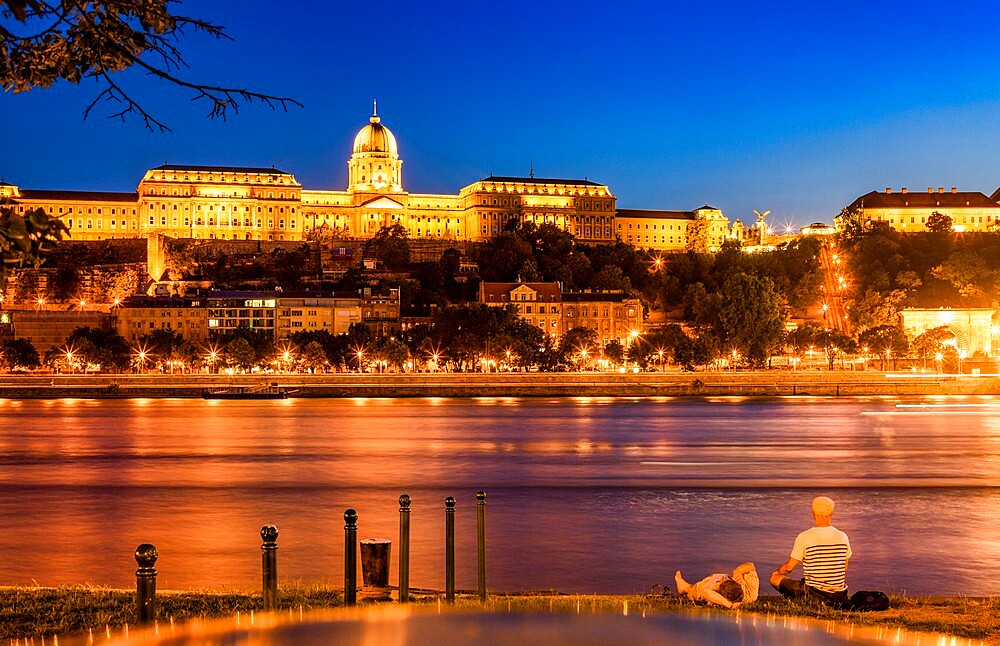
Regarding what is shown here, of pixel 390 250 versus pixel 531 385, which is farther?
pixel 390 250

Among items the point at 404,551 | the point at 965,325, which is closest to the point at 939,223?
the point at 965,325

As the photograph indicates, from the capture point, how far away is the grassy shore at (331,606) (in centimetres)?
643

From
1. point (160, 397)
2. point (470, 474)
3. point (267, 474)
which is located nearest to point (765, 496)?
point (470, 474)

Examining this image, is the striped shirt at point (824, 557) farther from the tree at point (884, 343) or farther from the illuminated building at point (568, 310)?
the tree at point (884, 343)

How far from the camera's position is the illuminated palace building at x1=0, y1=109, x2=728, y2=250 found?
335 feet

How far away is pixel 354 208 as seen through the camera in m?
107

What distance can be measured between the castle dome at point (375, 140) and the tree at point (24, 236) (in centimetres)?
11257

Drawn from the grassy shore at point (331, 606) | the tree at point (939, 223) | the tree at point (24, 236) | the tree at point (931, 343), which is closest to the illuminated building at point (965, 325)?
the tree at point (931, 343)

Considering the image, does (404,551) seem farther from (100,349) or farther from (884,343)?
(884,343)

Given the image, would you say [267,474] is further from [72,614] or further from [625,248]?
[625,248]

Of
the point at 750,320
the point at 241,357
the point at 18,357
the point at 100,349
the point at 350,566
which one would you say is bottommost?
the point at 350,566

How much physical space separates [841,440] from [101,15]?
30808 millimetres

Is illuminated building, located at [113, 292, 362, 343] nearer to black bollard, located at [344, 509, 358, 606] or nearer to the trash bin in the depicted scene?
the trash bin

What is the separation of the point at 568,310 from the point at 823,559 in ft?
213
